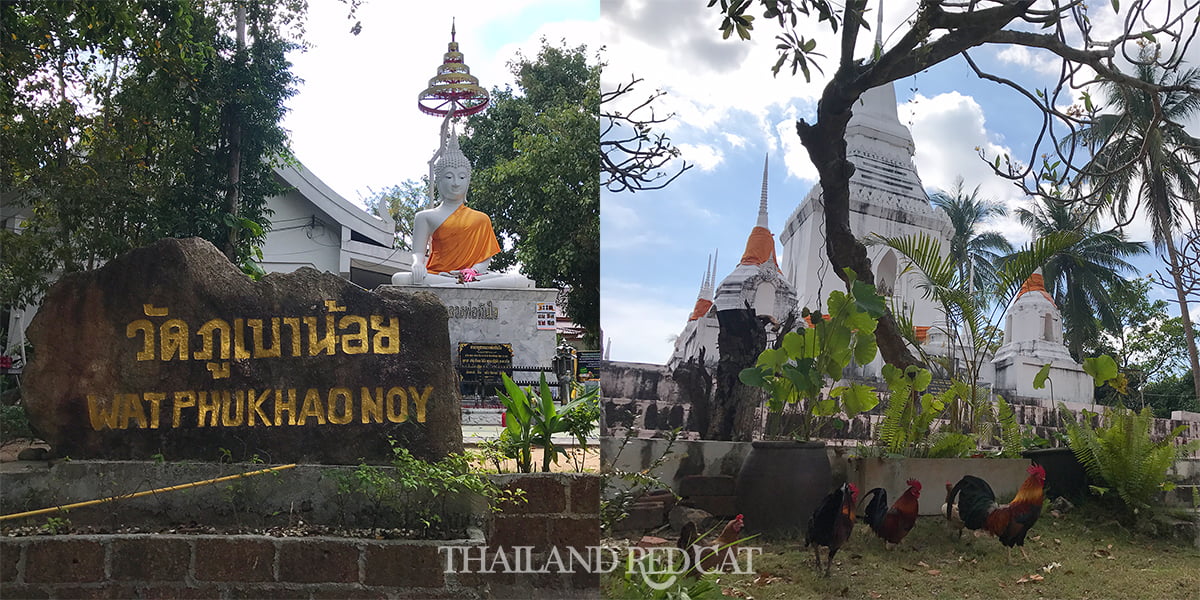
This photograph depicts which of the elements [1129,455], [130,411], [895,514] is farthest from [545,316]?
[1129,455]

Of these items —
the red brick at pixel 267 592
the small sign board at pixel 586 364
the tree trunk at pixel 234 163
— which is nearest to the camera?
the red brick at pixel 267 592

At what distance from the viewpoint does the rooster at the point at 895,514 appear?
3113mm

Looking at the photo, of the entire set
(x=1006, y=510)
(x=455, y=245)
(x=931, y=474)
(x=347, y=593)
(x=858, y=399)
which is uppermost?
(x=455, y=245)

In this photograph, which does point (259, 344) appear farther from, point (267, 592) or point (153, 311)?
point (267, 592)

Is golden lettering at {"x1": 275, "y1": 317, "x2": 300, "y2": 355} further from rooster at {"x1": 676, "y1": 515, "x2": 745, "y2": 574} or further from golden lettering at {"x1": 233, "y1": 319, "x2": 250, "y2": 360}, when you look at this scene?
rooster at {"x1": 676, "y1": 515, "x2": 745, "y2": 574}

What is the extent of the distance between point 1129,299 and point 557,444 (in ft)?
8.16

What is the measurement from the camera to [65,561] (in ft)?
10.4

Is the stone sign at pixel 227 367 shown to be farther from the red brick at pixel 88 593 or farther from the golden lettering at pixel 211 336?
the red brick at pixel 88 593

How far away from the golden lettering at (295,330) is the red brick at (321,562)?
77 cm

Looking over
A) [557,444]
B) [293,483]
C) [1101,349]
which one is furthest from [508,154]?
[1101,349]

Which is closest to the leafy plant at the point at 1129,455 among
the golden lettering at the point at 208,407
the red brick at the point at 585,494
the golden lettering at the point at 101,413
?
the red brick at the point at 585,494

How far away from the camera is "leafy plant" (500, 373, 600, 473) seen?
3697 mm

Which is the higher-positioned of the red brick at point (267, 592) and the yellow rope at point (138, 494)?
the yellow rope at point (138, 494)

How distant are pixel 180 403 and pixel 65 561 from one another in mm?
683
